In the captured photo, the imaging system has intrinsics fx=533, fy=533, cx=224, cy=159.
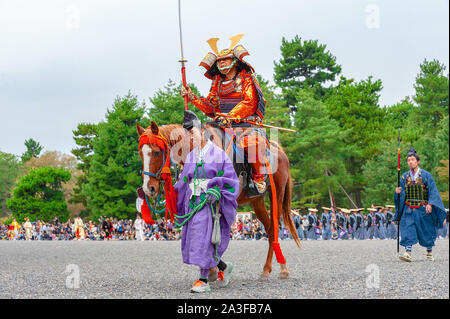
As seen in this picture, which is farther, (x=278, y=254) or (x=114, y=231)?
(x=114, y=231)

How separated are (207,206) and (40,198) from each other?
49083 millimetres

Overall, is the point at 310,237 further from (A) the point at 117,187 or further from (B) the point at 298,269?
(B) the point at 298,269

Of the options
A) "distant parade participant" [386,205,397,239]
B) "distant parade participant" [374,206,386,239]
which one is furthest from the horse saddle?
"distant parade participant" [374,206,386,239]

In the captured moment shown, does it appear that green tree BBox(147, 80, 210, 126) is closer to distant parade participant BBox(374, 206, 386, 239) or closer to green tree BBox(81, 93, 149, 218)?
green tree BBox(81, 93, 149, 218)

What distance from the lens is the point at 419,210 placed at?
11.6m

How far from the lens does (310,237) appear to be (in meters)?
31.3

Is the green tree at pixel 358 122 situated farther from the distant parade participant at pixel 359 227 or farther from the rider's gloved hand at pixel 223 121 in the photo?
the rider's gloved hand at pixel 223 121

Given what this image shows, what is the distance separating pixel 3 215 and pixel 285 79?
4064 cm

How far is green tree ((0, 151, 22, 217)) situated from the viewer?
64.4 meters

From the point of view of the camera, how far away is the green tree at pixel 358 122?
4519cm

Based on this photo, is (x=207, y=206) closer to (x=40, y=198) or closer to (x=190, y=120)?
(x=190, y=120)

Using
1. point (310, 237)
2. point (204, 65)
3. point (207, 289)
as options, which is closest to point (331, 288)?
point (207, 289)

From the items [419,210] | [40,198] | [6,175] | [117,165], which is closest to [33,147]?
[6,175]

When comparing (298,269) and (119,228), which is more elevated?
(298,269)
